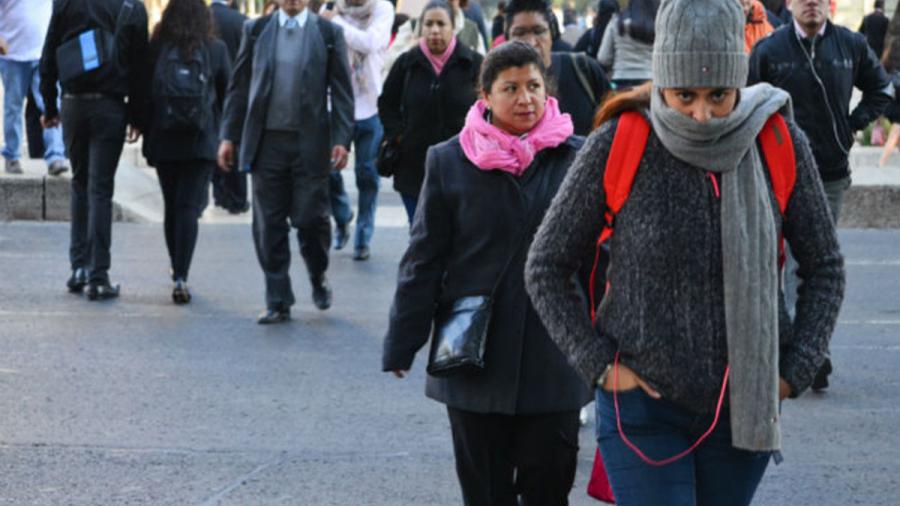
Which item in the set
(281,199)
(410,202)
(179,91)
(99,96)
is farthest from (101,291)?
(410,202)

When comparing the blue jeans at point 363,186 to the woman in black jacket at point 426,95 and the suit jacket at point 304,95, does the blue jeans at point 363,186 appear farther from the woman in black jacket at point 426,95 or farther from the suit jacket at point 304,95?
the woman in black jacket at point 426,95

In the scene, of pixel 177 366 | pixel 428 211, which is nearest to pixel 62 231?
pixel 177 366

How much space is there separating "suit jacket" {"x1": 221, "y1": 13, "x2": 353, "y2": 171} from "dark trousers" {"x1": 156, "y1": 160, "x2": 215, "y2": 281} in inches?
22.7

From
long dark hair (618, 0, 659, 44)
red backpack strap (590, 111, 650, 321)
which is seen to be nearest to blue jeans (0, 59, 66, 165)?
long dark hair (618, 0, 659, 44)

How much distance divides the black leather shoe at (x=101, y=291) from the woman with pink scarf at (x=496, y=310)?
5.97 m

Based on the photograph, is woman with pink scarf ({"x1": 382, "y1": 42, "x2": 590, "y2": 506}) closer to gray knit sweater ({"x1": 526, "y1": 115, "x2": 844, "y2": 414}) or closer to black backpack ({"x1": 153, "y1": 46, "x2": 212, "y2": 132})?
gray knit sweater ({"x1": 526, "y1": 115, "x2": 844, "y2": 414})

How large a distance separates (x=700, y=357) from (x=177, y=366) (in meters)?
5.39

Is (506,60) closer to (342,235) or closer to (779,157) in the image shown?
(779,157)

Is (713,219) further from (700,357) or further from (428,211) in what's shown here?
(428,211)

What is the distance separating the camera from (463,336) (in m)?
4.77

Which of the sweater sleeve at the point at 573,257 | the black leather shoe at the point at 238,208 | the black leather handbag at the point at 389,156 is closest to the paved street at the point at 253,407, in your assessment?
the black leather handbag at the point at 389,156

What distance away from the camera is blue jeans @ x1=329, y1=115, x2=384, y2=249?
12250 mm

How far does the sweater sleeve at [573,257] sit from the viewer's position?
3.78 metres

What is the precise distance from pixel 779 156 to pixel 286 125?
6109 millimetres
